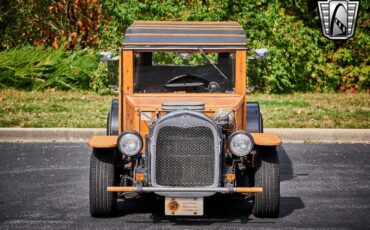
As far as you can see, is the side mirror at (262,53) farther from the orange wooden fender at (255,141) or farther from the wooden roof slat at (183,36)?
the orange wooden fender at (255,141)

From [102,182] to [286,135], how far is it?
6.03m

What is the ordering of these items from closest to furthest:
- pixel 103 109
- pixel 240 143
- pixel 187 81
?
1. pixel 240 143
2. pixel 187 81
3. pixel 103 109

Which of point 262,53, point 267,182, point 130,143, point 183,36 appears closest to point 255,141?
point 267,182

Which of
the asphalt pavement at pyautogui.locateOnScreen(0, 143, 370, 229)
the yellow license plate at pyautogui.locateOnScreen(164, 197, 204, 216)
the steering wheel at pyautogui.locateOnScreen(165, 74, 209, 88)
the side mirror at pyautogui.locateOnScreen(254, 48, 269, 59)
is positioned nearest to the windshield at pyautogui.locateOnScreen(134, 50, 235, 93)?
the steering wheel at pyautogui.locateOnScreen(165, 74, 209, 88)

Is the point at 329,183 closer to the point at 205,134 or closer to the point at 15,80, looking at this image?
the point at 205,134

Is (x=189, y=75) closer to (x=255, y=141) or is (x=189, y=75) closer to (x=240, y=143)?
(x=255, y=141)

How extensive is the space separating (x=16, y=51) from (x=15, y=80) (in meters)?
1.14

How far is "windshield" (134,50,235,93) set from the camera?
29.4 feet

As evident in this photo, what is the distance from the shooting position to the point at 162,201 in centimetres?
891

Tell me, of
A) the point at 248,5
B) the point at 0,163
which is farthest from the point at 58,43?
the point at 0,163

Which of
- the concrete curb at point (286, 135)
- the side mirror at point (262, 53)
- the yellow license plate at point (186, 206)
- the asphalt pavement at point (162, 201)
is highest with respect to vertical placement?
the side mirror at point (262, 53)

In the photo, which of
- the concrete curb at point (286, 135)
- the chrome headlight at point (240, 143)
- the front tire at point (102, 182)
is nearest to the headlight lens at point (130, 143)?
the front tire at point (102, 182)

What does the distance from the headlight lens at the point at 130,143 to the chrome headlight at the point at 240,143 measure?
0.80m

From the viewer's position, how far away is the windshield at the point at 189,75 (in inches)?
352
